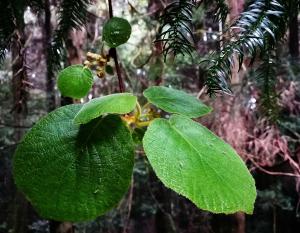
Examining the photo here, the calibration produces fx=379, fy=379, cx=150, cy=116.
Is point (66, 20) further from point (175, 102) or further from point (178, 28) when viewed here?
point (175, 102)

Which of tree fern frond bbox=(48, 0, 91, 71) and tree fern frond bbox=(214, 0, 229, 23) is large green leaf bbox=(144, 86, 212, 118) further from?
tree fern frond bbox=(48, 0, 91, 71)

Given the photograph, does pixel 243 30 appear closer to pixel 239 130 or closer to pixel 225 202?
pixel 225 202

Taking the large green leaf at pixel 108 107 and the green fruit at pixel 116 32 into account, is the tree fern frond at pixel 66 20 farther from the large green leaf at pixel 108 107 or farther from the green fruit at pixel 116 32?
the large green leaf at pixel 108 107

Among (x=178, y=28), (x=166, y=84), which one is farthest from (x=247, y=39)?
(x=166, y=84)

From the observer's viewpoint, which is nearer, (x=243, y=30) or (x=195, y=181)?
(x=195, y=181)

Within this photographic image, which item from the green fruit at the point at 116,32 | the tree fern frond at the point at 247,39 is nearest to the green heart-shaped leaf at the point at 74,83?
the green fruit at the point at 116,32

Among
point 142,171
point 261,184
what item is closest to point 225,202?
point 142,171

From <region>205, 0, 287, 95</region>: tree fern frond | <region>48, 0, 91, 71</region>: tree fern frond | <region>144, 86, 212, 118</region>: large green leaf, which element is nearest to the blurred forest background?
<region>48, 0, 91, 71</region>: tree fern frond
